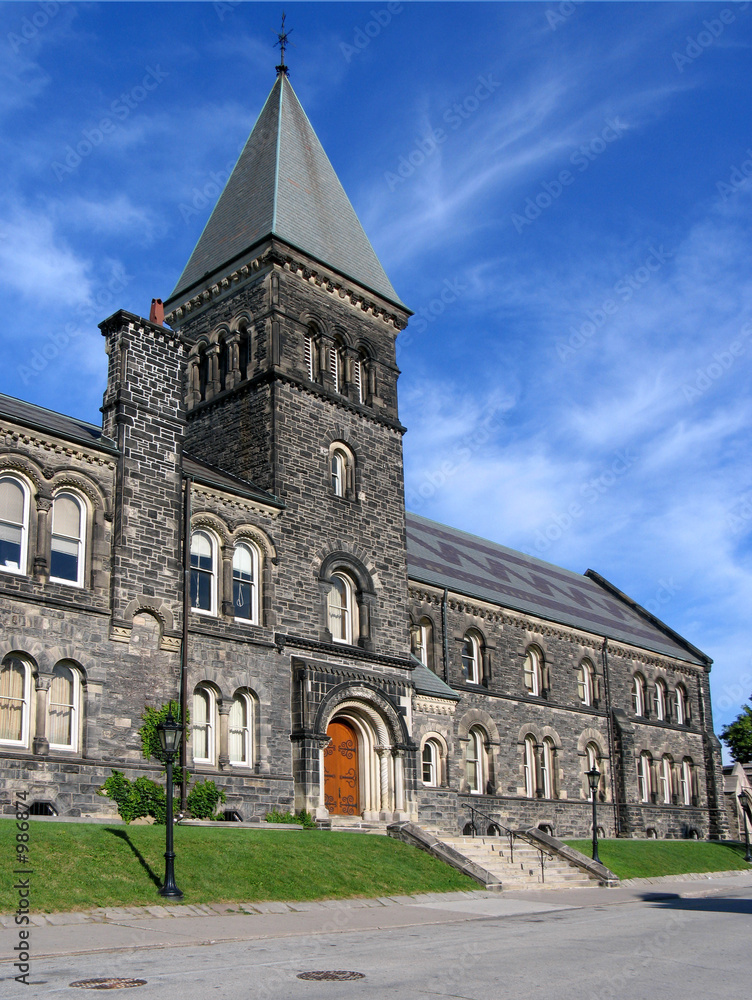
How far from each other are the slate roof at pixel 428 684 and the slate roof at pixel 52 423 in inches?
479

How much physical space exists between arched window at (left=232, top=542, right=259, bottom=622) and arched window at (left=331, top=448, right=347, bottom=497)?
14.5ft

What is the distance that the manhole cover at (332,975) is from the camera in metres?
10.6

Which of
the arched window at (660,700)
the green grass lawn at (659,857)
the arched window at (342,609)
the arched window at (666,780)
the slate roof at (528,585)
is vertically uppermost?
the slate roof at (528,585)

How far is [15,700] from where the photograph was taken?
20875 mm

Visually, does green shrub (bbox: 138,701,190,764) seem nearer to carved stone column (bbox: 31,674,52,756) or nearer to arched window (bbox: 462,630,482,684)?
carved stone column (bbox: 31,674,52,756)

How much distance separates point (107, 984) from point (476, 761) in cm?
2810

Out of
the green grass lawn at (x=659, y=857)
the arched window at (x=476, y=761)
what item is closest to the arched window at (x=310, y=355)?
the arched window at (x=476, y=761)

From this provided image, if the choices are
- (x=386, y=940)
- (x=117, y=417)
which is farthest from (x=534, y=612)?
(x=386, y=940)

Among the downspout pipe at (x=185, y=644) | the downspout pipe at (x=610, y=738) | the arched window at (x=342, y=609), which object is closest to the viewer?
the downspout pipe at (x=185, y=644)

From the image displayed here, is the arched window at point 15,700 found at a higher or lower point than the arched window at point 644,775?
higher

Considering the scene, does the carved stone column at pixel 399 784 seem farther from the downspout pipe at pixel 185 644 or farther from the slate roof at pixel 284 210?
the slate roof at pixel 284 210

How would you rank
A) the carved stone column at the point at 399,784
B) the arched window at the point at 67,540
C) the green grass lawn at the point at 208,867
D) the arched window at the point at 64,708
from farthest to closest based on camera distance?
the carved stone column at the point at 399,784
the arched window at the point at 67,540
the arched window at the point at 64,708
the green grass lawn at the point at 208,867

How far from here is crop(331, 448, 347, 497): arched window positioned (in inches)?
1209

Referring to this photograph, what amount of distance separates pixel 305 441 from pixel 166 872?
15372 millimetres
